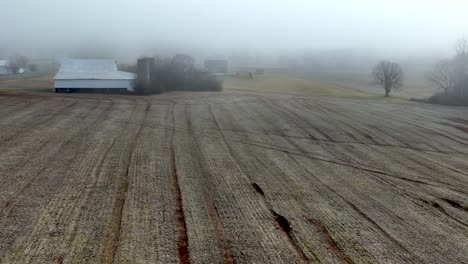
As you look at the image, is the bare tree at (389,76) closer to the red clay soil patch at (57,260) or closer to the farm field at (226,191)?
the farm field at (226,191)

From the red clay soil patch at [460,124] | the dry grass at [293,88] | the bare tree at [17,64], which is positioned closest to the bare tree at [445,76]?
the dry grass at [293,88]

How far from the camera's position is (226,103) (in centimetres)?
4406

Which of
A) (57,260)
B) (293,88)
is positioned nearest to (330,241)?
(57,260)

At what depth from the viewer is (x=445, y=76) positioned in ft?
203

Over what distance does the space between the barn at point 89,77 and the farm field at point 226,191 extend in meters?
21.2

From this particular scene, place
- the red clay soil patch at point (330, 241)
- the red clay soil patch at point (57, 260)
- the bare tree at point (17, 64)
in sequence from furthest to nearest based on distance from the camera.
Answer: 1. the bare tree at point (17, 64)
2. the red clay soil patch at point (330, 241)
3. the red clay soil patch at point (57, 260)

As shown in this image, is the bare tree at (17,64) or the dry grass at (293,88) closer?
the dry grass at (293,88)

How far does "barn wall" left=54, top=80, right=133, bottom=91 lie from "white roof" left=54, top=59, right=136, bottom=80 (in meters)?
0.40

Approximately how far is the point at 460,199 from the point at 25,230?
13.7 meters

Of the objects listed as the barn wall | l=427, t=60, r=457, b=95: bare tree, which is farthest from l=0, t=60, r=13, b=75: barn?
l=427, t=60, r=457, b=95: bare tree

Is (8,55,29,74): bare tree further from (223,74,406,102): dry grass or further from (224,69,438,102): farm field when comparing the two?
(223,74,406,102): dry grass

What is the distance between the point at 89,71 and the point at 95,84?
12.3ft

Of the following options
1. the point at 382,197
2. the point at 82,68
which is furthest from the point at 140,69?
the point at 382,197

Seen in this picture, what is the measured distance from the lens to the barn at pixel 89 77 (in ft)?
174
